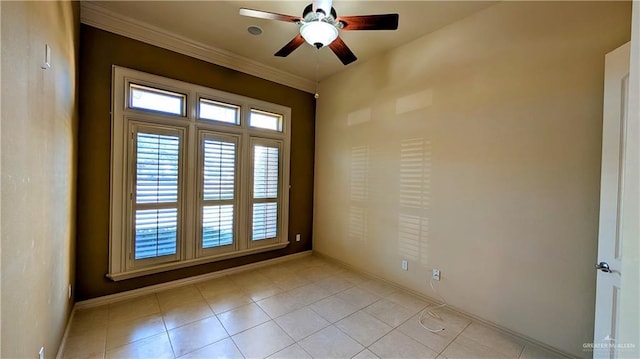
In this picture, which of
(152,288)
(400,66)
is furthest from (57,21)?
(400,66)

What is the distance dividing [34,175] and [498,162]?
342cm

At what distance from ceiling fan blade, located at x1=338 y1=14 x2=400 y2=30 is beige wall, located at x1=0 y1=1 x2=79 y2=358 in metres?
1.83

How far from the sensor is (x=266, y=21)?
2779mm

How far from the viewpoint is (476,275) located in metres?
2.55

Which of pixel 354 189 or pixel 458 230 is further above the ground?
pixel 354 189

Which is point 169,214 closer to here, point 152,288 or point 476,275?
point 152,288

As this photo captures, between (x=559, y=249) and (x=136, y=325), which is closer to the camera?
(x=559, y=249)

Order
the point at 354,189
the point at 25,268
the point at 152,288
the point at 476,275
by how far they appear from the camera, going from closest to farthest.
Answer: the point at 25,268 < the point at 476,275 < the point at 152,288 < the point at 354,189

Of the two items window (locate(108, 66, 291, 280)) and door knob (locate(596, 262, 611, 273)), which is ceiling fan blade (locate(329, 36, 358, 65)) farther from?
door knob (locate(596, 262, 611, 273))

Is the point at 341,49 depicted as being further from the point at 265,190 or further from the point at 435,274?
the point at 435,274

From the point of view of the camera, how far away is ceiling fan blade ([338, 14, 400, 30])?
1.89m

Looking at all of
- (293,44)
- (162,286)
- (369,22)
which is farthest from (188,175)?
(369,22)

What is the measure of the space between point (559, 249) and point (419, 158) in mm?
1489

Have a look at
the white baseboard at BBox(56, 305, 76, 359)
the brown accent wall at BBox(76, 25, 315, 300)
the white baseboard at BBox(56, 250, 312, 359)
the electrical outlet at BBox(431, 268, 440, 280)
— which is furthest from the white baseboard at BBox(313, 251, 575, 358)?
the white baseboard at BBox(56, 305, 76, 359)
